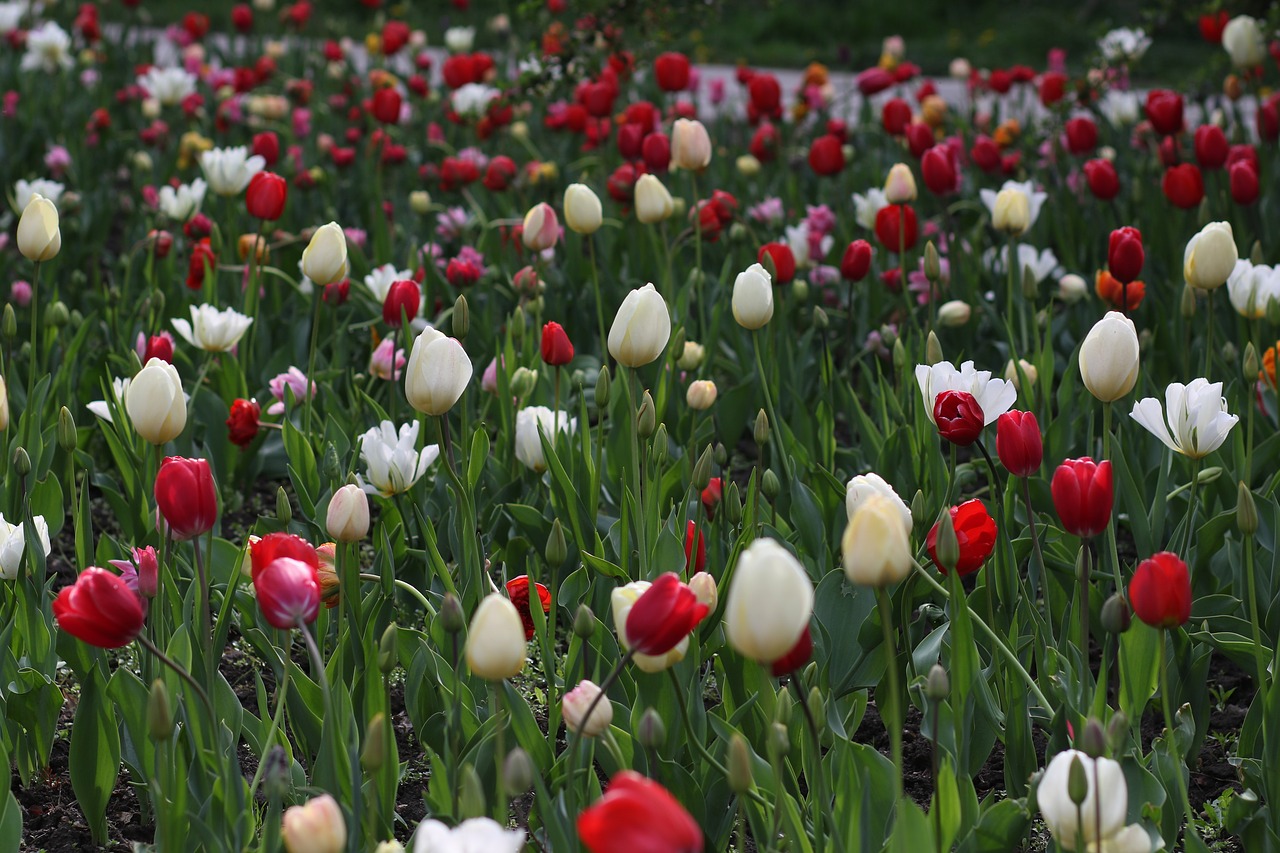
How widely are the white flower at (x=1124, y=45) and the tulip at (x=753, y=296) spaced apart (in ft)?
10.2

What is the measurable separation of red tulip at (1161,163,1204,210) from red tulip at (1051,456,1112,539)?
80.6 inches

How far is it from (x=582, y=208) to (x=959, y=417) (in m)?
1.09

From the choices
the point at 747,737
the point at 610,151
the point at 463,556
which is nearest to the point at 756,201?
the point at 610,151

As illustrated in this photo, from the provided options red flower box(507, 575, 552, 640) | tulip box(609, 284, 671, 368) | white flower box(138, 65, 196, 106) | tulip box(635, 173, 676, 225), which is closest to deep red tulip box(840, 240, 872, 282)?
tulip box(635, 173, 676, 225)

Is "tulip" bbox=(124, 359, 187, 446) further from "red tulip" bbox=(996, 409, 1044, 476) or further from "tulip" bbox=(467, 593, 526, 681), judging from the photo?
"red tulip" bbox=(996, 409, 1044, 476)

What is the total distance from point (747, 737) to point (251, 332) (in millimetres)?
1877

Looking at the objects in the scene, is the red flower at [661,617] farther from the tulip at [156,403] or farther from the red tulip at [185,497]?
the tulip at [156,403]

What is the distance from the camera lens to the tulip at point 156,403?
167cm

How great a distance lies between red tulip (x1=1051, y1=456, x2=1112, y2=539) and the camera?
1.44 meters

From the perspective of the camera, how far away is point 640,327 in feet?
6.00

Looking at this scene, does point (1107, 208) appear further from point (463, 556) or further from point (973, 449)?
point (463, 556)

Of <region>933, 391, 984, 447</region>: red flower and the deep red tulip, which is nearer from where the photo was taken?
<region>933, 391, 984, 447</region>: red flower

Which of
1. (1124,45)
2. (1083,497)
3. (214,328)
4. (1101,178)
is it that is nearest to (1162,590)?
(1083,497)

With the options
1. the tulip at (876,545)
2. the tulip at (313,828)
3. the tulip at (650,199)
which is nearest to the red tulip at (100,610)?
the tulip at (313,828)
